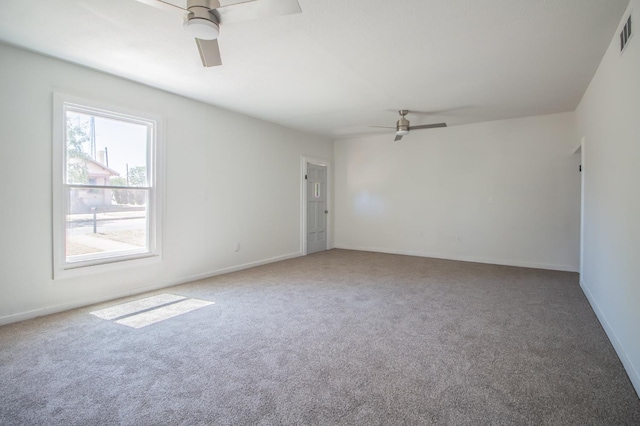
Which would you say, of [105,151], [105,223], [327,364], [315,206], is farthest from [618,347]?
[315,206]

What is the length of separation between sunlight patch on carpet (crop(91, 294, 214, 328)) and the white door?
349 centimetres

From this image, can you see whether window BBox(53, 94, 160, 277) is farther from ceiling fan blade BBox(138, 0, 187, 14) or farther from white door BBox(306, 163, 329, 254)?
white door BBox(306, 163, 329, 254)

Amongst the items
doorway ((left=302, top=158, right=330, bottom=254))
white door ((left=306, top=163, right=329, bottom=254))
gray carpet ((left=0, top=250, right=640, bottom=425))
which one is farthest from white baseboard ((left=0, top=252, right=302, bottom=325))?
white door ((left=306, top=163, right=329, bottom=254))

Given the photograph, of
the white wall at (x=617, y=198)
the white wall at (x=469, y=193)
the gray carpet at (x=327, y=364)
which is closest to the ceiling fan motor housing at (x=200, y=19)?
the gray carpet at (x=327, y=364)

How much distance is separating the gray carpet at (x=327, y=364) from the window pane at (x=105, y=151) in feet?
A: 4.84

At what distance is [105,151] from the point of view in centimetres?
373

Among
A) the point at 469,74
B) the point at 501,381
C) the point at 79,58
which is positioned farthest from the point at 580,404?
the point at 79,58

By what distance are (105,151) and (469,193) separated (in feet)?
19.1

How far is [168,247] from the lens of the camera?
432 centimetres

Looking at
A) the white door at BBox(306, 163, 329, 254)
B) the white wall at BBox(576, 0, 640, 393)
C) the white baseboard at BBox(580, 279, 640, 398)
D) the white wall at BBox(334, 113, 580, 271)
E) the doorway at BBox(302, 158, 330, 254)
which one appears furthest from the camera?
the white door at BBox(306, 163, 329, 254)

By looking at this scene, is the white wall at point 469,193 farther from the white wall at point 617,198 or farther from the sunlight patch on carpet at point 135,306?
the sunlight patch on carpet at point 135,306

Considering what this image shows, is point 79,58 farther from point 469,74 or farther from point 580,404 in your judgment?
point 580,404

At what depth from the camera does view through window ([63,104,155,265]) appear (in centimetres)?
346

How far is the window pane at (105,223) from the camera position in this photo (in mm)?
3490
